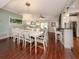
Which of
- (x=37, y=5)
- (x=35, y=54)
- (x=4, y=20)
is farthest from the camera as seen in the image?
(x=4, y=20)

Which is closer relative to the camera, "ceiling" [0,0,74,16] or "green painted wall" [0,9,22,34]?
"ceiling" [0,0,74,16]

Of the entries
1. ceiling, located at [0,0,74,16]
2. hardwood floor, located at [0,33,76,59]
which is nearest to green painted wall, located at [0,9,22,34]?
ceiling, located at [0,0,74,16]

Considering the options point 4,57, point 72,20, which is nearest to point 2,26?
point 4,57

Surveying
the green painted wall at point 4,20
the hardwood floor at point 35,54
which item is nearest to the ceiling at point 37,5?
the green painted wall at point 4,20

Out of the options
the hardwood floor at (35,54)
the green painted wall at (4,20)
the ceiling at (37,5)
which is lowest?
the hardwood floor at (35,54)

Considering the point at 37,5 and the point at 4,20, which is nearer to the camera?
the point at 37,5

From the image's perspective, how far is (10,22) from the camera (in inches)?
359

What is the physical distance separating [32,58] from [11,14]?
244 inches

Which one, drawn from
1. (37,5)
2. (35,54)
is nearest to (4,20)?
(37,5)

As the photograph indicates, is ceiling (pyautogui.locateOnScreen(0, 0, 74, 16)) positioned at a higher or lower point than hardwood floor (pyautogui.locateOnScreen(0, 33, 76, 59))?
higher

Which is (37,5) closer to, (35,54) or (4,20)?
(4,20)

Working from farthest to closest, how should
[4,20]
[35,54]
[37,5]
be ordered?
1. [4,20]
2. [37,5]
3. [35,54]

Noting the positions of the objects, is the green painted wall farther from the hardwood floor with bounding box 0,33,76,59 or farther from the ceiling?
the hardwood floor with bounding box 0,33,76,59

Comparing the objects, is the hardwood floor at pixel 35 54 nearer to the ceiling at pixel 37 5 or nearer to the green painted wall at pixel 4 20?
the ceiling at pixel 37 5
